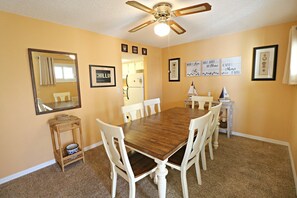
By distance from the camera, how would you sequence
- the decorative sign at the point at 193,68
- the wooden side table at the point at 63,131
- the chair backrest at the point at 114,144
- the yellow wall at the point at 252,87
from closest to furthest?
the chair backrest at the point at 114,144 < the wooden side table at the point at 63,131 < the yellow wall at the point at 252,87 < the decorative sign at the point at 193,68

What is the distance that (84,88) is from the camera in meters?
2.58

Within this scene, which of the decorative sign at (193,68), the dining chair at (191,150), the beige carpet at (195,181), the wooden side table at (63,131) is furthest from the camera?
the decorative sign at (193,68)

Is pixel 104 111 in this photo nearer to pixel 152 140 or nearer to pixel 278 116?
pixel 152 140

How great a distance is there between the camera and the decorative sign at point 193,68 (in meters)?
3.47

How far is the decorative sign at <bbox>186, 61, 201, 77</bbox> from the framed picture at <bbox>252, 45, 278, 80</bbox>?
110 centimetres

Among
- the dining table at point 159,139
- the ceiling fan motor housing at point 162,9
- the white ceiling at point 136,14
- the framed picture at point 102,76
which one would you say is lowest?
the dining table at point 159,139

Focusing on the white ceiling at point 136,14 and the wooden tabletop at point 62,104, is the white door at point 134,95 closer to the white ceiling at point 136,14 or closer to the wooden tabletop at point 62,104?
the white ceiling at point 136,14

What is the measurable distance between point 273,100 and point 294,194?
1672mm

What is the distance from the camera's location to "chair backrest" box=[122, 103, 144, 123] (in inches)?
79.5

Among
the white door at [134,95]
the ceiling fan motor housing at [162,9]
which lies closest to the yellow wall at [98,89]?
the white door at [134,95]

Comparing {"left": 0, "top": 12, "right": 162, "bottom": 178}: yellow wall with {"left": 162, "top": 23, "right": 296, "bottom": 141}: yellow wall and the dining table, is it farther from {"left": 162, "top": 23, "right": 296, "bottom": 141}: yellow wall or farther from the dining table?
{"left": 162, "top": 23, "right": 296, "bottom": 141}: yellow wall

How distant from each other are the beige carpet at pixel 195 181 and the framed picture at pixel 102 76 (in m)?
1.41

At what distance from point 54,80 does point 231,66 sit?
3.38 meters

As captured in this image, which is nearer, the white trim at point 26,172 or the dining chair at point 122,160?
the dining chair at point 122,160
